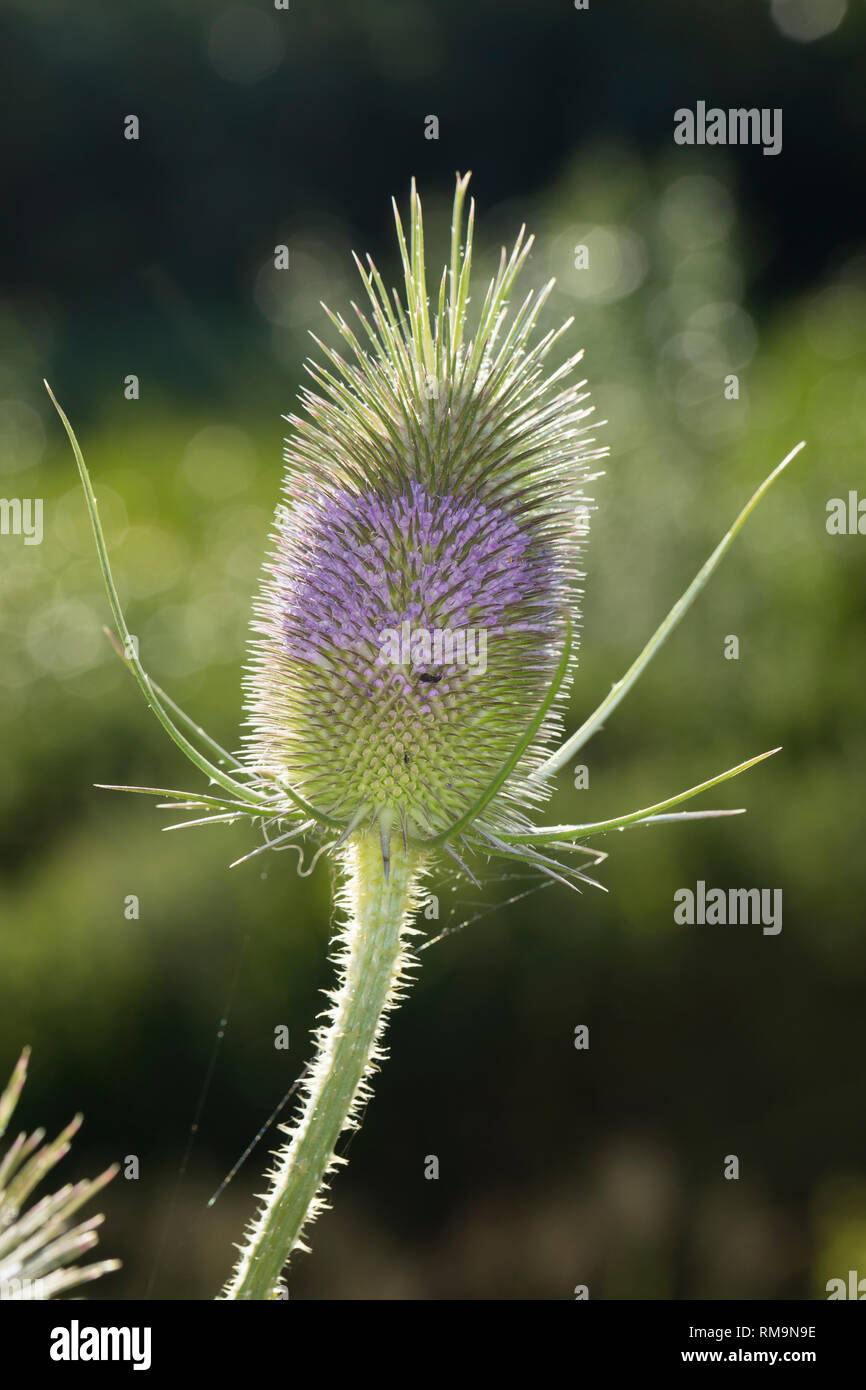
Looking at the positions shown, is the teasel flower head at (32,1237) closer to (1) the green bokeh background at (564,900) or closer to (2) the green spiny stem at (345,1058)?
(2) the green spiny stem at (345,1058)

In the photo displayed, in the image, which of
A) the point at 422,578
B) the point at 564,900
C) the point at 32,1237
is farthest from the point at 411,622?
the point at 564,900

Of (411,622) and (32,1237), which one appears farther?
(411,622)

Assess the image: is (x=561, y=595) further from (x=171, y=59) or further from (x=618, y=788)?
(x=171, y=59)

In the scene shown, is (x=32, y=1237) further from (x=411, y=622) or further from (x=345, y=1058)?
(x=411, y=622)

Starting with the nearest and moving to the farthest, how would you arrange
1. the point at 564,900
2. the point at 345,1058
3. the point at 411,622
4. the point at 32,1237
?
the point at 32,1237
the point at 345,1058
the point at 411,622
the point at 564,900

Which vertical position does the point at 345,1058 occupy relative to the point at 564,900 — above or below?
below

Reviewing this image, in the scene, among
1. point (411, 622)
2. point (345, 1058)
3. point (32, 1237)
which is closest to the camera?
point (32, 1237)

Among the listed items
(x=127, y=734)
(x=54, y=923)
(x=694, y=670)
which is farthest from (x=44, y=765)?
(x=694, y=670)
